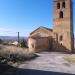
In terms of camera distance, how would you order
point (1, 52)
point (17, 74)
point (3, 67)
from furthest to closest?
1. point (1, 52)
2. point (3, 67)
3. point (17, 74)

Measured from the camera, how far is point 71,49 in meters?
47.6

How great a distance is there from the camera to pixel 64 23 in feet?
158

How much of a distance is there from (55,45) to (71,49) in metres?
3.77

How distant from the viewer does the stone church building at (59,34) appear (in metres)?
46.7

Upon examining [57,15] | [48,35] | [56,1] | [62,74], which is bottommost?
[62,74]

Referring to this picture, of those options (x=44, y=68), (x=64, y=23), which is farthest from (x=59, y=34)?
(x=44, y=68)

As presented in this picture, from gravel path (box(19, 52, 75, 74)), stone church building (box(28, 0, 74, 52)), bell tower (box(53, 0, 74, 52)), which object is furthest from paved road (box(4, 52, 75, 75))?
bell tower (box(53, 0, 74, 52))

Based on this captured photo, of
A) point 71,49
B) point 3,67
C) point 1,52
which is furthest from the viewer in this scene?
point 71,49

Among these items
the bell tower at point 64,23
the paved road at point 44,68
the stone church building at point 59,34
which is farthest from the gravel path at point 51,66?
the bell tower at point 64,23

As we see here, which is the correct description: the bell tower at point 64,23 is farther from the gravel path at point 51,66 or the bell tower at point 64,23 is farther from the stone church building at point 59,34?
the gravel path at point 51,66

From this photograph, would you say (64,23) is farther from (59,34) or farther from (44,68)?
(44,68)

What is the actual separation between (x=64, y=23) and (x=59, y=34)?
110 inches

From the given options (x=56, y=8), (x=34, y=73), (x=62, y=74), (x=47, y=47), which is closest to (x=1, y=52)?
(x=34, y=73)

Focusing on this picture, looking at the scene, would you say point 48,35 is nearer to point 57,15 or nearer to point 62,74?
point 57,15
